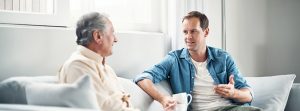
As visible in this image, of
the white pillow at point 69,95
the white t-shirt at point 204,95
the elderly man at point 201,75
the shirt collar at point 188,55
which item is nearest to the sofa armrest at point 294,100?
the elderly man at point 201,75

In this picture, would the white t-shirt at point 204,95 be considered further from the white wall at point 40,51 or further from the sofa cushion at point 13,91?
the sofa cushion at point 13,91

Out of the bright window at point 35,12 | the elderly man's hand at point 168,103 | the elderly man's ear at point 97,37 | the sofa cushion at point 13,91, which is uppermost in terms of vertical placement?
the bright window at point 35,12

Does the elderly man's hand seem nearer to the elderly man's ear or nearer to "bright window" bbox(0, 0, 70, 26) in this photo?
the elderly man's ear

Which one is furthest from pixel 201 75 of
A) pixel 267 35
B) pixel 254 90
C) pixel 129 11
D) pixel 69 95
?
pixel 69 95

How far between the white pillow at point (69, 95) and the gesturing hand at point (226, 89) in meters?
1.07

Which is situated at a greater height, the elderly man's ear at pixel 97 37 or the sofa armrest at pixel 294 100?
the elderly man's ear at pixel 97 37

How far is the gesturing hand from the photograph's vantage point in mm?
2571

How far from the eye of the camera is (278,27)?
3.66 meters

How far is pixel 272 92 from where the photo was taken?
2.79 m

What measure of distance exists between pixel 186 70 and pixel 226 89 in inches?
11.0

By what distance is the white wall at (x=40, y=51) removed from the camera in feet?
7.31

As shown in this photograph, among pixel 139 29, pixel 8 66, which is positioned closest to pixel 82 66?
pixel 8 66

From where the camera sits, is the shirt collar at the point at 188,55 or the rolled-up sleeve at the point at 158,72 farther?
the shirt collar at the point at 188,55

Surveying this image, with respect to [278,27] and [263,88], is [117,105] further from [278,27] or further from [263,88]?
[278,27]
